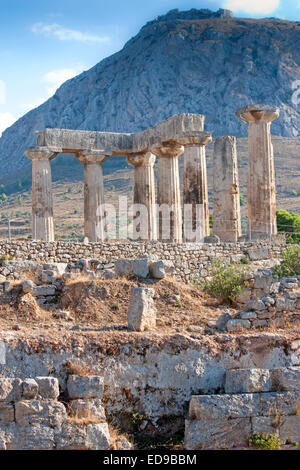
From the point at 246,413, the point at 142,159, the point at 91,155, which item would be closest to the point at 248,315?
the point at 246,413

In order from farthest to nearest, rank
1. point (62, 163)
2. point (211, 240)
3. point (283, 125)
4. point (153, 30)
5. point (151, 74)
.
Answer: point (153, 30) → point (151, 74) → point (283, 125) → point (62, 163) → point (211, 240)

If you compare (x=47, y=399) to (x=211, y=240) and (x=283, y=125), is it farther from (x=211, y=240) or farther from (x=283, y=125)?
(x=283, y=125)

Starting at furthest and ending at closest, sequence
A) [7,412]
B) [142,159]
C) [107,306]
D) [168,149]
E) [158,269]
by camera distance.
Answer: [142,159]
[168,149]
[158,269]
[107,306]
[7,412]

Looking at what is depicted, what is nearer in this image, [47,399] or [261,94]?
[47,399]

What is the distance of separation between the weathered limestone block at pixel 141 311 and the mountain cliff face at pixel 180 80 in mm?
127930

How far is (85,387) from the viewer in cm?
1120

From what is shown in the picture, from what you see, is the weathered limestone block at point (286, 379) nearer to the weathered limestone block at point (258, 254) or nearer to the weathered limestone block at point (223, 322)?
the weathered limestone block at point (223, 322)

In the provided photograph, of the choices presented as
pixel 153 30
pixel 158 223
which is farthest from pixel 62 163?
pixel 158 223

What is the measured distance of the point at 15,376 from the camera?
11.4m

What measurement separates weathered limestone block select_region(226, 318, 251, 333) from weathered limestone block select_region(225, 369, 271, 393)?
2.17 meters

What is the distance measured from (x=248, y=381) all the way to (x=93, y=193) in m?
20.8

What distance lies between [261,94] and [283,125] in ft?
59.7

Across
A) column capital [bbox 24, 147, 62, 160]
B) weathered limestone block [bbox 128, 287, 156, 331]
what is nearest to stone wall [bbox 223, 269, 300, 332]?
weathered limestone block [bbox 128, 287, 156, 331]

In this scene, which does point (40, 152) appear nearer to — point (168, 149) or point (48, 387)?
point (168, 149)
